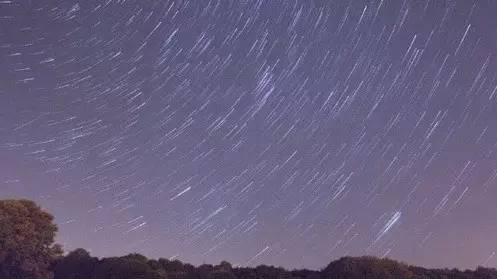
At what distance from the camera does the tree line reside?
2652 centimetres

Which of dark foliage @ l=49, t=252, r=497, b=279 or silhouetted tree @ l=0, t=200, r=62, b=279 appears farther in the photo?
silhouetted tree @ l=0, t=200, r=62, b=279

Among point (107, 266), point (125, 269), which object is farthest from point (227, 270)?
point (107, 266)

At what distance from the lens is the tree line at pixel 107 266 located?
26.5 m

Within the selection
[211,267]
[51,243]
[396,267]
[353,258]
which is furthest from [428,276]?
[51,243]

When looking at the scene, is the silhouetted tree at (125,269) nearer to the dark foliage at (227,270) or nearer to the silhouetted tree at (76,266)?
the dark foliage at (227,270)

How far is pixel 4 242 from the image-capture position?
33125 mm

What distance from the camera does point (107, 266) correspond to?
32.5 metres

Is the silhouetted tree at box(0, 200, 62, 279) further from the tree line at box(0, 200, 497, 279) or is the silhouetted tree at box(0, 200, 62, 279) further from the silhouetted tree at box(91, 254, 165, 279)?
the silhouetted tree at box(91, 254, 165, 279)

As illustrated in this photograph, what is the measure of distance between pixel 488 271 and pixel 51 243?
78.3ft

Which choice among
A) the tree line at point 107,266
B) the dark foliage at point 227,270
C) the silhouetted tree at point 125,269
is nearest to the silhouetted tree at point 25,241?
the tree line at point 107,266

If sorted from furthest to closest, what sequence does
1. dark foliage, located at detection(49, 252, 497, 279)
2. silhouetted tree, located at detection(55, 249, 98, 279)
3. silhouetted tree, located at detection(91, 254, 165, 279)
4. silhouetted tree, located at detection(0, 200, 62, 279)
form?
silhouetted tree, located at detection(55, 249, 98, 279) < silhouetted tree, located at detection(0, 200, 62, 279) < silhouetted tree, located at detection(91, 254, 165, 279) < dark foliage, located at detection(49, 252, 497, 279)

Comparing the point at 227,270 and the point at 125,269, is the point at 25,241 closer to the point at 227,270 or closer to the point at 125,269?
the point at 125,269

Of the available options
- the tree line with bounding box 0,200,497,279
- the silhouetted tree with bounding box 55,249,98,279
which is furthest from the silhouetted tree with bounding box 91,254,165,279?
the silhouetted tree with bounding box 55,249,98,279

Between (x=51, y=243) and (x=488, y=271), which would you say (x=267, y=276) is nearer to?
(x=488, y=271)
